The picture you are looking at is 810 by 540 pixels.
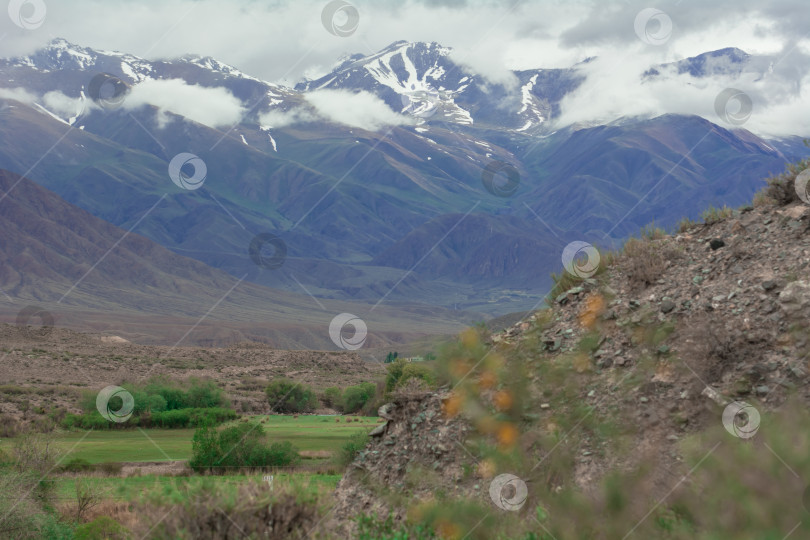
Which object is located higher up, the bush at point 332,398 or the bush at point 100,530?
the bush at point 332,398

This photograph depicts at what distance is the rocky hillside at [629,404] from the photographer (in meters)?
11.0

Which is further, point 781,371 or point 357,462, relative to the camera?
point 357,462

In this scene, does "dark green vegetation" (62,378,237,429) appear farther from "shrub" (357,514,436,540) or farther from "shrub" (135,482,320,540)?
"shrub" (135,482,320,540)

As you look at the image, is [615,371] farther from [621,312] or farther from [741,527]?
[741,527]

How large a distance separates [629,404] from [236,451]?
89.4 feet

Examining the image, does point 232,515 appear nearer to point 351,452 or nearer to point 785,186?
point 351,452

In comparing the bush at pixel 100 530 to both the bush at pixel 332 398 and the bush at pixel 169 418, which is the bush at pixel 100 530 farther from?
the bush at pixel 332 398

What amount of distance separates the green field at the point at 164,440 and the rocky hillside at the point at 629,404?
2591 centimetres

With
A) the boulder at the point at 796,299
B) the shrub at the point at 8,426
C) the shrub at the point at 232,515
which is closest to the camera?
the shrub at the point at 232,515

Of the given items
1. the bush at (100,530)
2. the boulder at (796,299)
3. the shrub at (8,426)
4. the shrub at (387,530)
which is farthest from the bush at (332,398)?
the boulder at (796,299)

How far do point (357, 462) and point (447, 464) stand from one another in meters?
1.99

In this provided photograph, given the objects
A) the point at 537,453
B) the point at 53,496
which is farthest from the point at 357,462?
the point at 53,496

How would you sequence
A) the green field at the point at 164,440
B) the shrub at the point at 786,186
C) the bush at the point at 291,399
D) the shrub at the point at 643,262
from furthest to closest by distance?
the bush at the point at 291,399 < the green field at the point at 164,440 < the shrub at the point at 786,186 < the shrub at the point at 643,262

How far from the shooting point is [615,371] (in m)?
13.7
